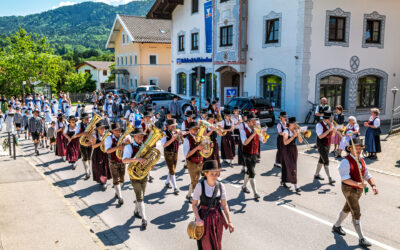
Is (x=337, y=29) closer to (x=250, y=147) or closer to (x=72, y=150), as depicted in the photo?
(x=250, y=147)

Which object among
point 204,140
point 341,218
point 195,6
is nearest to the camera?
point 341,218

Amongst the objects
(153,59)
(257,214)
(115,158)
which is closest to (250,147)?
(257,214)

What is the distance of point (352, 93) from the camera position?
22.7 m

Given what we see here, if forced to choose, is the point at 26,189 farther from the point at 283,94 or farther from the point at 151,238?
the point at 283,94

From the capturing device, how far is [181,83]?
34.4 m

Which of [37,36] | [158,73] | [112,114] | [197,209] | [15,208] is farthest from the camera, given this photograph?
[158,73]

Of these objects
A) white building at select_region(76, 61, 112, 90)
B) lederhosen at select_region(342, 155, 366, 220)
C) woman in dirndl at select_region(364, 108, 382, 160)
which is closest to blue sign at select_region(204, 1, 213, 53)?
woman in dirndl at select_region(364, 108, 382, 160)

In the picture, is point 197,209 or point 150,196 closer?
point 197,209

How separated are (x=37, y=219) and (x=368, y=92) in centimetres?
2164

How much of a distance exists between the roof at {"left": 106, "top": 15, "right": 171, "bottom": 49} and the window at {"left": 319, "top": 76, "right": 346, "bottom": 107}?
25981 mm

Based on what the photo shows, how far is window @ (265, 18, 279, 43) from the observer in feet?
74.2

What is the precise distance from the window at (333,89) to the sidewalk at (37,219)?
55.6 feet

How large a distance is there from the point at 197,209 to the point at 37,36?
1315 inches

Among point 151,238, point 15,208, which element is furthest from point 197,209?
point 15,208
